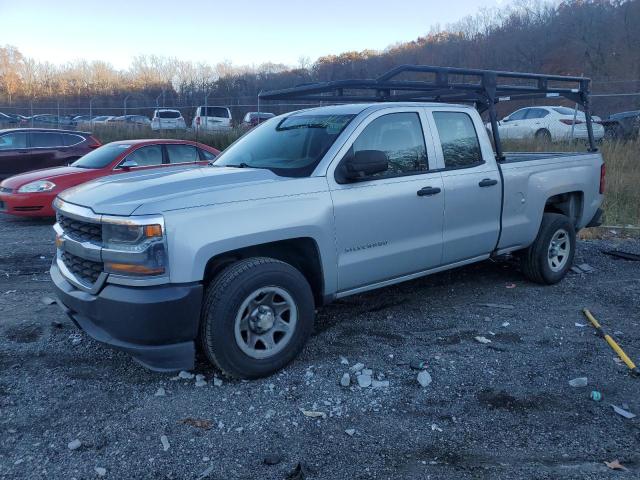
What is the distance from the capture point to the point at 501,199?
527 cm

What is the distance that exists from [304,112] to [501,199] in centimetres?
204

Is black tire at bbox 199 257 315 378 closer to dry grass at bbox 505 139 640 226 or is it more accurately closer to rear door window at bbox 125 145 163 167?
rear door window at bbox 125 145 163 167

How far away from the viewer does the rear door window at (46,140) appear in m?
11.7

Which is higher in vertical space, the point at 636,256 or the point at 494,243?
the point at 494,243

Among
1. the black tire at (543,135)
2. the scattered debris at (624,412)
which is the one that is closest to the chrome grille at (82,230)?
the scattered debris at (624,412)

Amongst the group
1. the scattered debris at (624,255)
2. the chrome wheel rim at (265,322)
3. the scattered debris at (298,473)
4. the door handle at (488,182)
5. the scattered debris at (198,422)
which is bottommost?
the scattered debris at (298,473)

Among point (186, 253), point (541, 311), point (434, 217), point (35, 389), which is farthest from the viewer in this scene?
point (541, 311)

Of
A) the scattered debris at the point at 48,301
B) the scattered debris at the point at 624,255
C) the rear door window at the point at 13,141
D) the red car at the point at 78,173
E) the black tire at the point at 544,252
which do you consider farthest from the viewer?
the rear door window at the point at 13,141

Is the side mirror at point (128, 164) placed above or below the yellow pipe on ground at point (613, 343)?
above

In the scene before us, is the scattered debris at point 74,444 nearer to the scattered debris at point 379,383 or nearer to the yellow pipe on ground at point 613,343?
the scattered debris at point 379,383

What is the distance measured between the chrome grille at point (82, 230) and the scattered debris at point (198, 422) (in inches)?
48.1

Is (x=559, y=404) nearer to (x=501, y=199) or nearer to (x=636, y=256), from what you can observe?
(x=501, y=199)

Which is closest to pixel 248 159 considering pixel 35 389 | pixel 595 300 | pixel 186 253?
pixel 186 253

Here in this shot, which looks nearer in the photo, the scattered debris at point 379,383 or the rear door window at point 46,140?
the scattered debris at point 379,383
